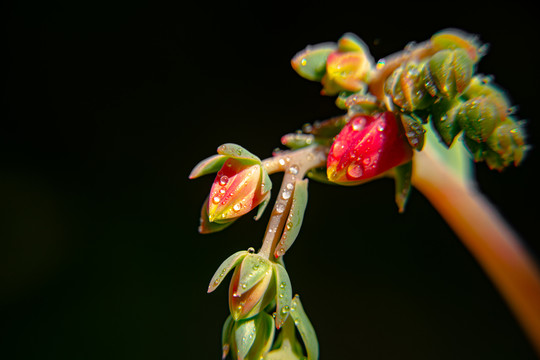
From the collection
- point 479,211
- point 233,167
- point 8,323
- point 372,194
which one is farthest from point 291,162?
point 8,323

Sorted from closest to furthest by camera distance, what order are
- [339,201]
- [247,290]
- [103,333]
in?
[247,290] → [103,333] → [339,201]

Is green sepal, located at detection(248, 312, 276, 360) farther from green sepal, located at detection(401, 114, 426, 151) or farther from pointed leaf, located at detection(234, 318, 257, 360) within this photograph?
green sepal, located at detection(401, 114, 426, 151)

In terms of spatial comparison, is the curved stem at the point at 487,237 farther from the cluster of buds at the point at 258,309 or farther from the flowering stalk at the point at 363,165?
the cluster of buds at the point at 258,309

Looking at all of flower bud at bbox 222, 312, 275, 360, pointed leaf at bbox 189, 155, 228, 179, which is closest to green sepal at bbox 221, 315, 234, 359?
flower bud at bbox 222, 312, 275, 360

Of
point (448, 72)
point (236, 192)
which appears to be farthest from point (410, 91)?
point (236, 192)

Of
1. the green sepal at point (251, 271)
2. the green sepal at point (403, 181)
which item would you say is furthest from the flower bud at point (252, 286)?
the green sepal at point (403, 181)

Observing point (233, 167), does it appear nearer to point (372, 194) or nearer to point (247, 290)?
point (247, 290)

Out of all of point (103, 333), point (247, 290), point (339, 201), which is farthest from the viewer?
point (339, 201)

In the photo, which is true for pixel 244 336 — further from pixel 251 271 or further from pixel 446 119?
pixel 446 119
